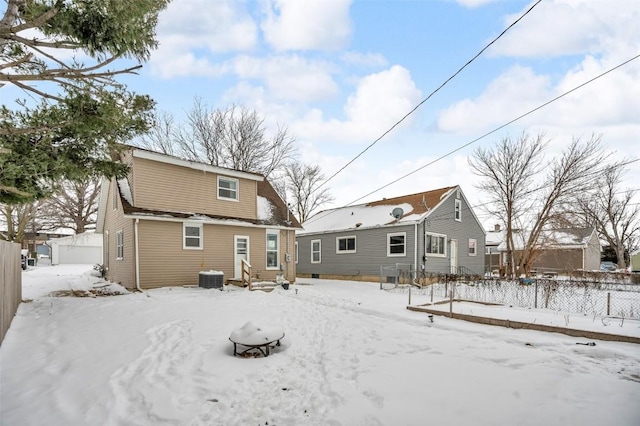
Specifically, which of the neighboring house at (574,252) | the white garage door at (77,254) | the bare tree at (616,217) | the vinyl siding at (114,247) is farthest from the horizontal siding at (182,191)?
the bare tree at (616,217)

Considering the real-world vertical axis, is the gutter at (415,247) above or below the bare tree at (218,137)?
below

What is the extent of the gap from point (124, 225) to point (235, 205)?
4621mm

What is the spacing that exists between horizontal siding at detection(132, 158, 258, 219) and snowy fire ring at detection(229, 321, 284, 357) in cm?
919

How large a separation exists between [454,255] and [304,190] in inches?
764

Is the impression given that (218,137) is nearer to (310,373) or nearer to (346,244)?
(346,244)

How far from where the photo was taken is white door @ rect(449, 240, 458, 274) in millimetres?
19781

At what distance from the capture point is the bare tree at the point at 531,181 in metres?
18.8

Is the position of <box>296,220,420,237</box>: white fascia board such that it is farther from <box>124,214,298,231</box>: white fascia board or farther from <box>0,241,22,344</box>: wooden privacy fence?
<box>0,241,22,344</box>: wooden privacy fence

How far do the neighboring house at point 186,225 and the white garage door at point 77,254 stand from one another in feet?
75.2

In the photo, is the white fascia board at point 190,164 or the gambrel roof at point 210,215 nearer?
the gambrel roof at point 210,215

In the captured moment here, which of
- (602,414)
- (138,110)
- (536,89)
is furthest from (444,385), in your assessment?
(536,89)

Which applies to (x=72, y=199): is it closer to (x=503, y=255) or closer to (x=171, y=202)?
(x=171, y=202)

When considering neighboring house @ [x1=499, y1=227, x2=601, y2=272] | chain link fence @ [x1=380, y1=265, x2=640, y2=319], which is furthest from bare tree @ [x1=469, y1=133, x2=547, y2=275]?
neighboring house @ [x1=499, y1=227, x2=601, y2=272]

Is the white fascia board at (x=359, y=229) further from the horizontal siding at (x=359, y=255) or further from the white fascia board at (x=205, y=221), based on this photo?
the white fascia board at (x=205, y=221)
